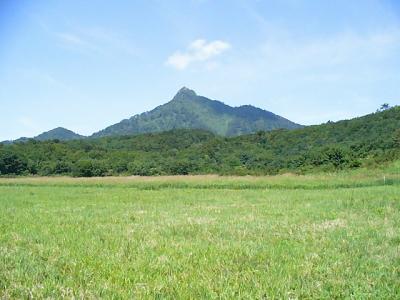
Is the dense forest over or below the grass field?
over

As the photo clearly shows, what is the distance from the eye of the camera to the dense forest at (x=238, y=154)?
94062 millimetres

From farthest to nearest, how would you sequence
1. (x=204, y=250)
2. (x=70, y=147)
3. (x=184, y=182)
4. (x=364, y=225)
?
(x=70, y=147), (x=184, y=182), (x=364, y=225), (x=204, y=250)

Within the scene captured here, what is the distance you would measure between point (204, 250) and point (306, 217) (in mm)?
7134

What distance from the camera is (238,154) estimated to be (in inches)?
4906

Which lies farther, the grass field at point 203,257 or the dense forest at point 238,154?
the dense forest at point 238,154

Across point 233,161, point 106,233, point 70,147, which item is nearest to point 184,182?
point 106,233

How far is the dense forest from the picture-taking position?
309ft

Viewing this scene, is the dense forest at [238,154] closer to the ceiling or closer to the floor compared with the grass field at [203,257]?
closer to the ceiling

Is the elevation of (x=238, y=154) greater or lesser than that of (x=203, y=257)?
greater

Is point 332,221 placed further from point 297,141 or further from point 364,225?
point 297,141

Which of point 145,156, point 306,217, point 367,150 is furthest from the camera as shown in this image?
point 145,156

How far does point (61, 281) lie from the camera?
6629 millimetres

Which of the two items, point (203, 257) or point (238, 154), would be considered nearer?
point (203, 257)

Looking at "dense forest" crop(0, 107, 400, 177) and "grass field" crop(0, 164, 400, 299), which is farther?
"dense forest" crop(0, 107, 400, 177)
